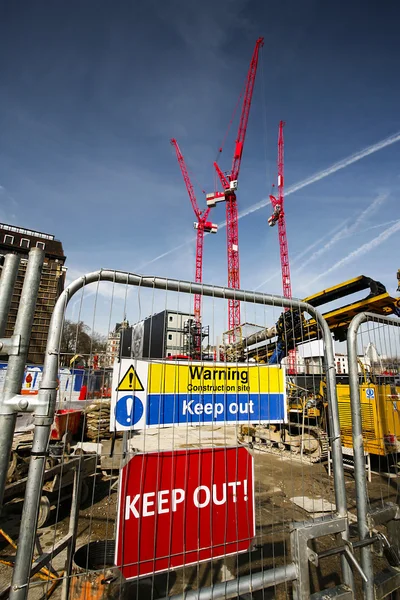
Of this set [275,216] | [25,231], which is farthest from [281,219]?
[25,231]

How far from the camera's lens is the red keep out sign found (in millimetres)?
1698

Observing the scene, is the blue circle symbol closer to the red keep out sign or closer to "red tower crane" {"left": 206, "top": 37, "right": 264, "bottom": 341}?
the red keep out sign

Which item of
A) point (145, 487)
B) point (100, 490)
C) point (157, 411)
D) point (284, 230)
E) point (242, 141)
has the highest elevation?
point (242, 141)

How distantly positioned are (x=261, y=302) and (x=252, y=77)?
48842 millimetres

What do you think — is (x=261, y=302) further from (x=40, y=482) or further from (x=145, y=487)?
(x=40, y=482)

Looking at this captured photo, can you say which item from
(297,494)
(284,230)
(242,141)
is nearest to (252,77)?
(242,141)

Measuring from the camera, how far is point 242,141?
42844mm

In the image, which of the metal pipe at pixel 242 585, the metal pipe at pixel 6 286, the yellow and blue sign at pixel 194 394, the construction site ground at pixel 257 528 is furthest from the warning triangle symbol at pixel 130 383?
the metal pipe at pixel 242 585

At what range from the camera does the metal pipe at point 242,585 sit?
1.69 m

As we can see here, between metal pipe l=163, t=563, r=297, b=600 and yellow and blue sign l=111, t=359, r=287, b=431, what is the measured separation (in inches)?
34.7

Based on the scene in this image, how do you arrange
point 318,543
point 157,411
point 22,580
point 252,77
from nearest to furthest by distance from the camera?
point 22,580, point 157,411, point 318,543, point 252,77

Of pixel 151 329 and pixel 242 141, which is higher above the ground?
pixel 242 141

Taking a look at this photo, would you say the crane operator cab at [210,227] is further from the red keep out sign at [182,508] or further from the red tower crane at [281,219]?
the red keep out sign at [182,508]

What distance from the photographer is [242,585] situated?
178 cm
